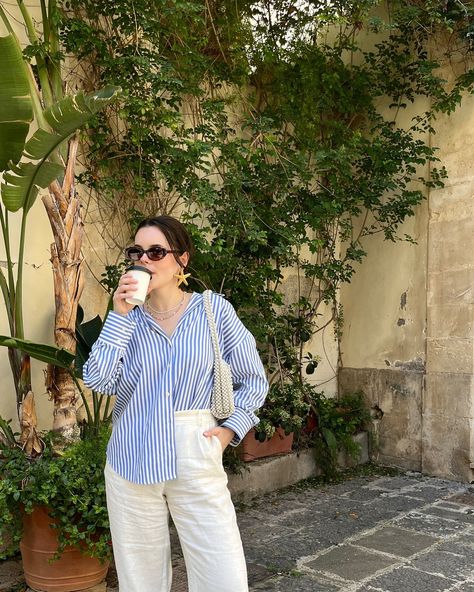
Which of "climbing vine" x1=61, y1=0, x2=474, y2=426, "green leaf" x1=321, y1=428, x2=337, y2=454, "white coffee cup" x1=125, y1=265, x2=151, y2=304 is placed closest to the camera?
"white coffee cup" x1=125, y1=265, x2=151, y2=304

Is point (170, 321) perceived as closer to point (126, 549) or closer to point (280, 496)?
point (126, 549)

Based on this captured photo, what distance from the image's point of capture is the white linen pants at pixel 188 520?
2154 millimetres

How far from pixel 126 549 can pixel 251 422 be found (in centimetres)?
61

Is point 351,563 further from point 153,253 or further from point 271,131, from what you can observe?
point 271,131

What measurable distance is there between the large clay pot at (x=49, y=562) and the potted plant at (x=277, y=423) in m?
2.02

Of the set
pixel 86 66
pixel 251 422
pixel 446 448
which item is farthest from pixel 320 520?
pixel 86 66

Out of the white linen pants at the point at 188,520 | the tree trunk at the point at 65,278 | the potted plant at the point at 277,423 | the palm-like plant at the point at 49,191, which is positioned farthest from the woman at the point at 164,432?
the potted plant at the point at 277,423

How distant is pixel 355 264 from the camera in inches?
265

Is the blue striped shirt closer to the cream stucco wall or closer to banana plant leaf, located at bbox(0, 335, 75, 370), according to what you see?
banana plant leaf, located at bbox(0, 335, 75, 370)

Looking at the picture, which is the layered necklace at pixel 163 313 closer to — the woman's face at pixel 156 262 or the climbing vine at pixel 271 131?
the woman's face at pixel 156 262

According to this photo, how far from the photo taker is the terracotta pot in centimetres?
534

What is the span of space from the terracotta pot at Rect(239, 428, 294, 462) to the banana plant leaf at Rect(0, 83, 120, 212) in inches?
108

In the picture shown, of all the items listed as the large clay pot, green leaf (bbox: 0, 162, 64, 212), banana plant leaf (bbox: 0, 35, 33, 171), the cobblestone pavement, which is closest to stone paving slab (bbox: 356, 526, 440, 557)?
the cobblestone pavement

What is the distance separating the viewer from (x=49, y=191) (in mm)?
3658
